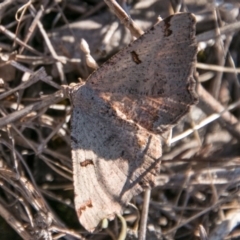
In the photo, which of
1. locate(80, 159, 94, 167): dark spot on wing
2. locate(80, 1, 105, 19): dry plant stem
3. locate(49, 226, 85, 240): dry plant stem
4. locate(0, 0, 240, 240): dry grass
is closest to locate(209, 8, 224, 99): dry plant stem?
locate(0, 0, 240, 240): dry grass

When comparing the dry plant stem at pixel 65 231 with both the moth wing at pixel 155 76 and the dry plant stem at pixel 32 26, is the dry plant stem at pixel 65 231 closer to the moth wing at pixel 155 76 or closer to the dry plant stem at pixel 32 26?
the moth wing at pixel 155 76

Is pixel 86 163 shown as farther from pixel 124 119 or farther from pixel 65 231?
pixel 65 231

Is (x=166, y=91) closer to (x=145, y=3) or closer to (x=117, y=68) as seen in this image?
(x=117, y=68)

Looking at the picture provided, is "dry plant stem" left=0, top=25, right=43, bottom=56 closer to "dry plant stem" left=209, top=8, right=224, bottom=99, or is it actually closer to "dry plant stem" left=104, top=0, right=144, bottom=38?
"dry plant stem" left=104, top=0, right=144, bottom=38

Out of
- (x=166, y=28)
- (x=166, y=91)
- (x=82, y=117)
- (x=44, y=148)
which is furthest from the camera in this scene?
(x=44, y=148)

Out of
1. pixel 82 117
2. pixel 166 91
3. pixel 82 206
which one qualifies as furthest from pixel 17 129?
pixel 166 91

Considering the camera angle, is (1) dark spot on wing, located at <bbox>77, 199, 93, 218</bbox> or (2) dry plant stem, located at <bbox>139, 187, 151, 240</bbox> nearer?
(1) dark spot on wing, located at <bbox>77, 199, 93, 218</bbox>

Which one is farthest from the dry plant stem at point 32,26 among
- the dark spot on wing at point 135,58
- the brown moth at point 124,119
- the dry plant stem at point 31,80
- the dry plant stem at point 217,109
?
the dry plant stem at point 217,109
